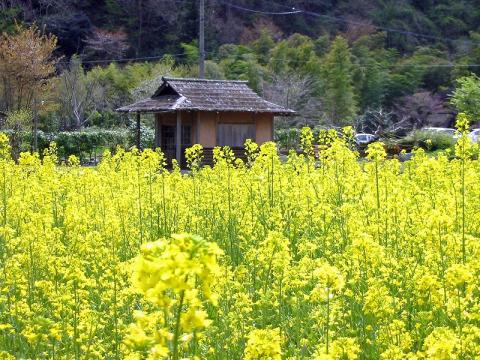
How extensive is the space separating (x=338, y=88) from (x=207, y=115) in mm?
20683

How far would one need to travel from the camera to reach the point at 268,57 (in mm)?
47250

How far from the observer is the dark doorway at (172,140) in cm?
2373

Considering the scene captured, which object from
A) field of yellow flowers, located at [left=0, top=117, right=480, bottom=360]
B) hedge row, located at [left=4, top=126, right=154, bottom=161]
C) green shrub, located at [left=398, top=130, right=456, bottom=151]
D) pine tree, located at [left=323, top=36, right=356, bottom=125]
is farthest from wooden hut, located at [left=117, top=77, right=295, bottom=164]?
pine tree, located at [left=323, top=36, right=356, bottom=125]

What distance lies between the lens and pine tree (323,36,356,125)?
41781 mm

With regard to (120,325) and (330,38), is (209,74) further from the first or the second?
(120,325)

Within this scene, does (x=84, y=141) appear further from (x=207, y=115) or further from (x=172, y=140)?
(x=207, y=115)

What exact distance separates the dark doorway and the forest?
4736mm

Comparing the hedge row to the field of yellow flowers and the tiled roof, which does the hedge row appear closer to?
the tiled roof

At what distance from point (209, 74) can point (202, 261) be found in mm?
38916

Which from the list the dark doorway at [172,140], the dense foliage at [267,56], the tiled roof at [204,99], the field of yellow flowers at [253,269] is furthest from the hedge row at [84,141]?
the field of yellow flowers at [253,269]

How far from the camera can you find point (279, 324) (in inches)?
202

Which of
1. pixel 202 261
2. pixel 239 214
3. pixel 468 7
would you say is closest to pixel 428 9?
pixel 468 7

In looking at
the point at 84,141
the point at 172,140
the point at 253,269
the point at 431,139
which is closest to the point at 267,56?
the point at 84,141

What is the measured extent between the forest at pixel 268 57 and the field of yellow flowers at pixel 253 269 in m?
18.0
